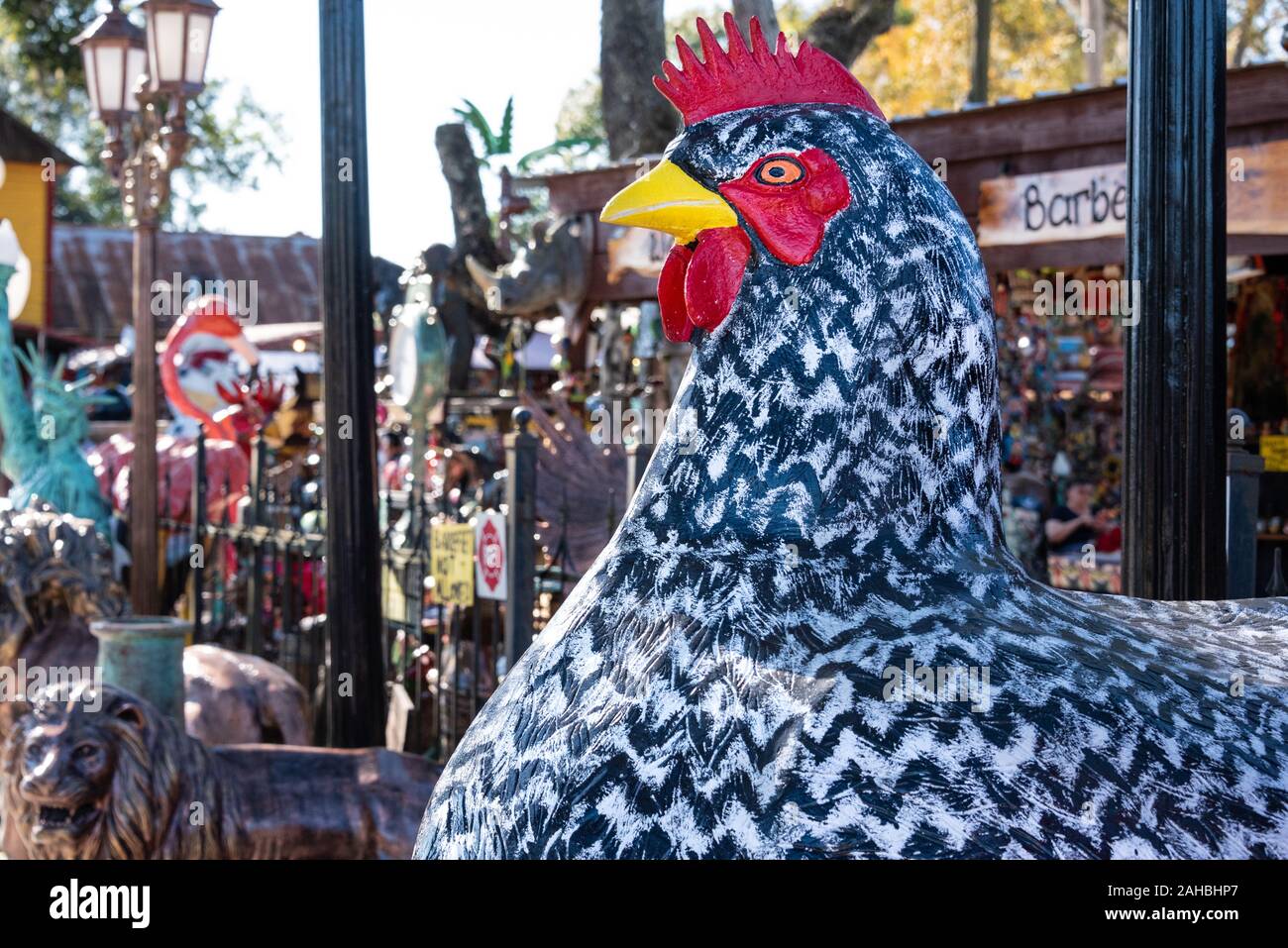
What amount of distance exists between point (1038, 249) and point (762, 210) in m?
5.74

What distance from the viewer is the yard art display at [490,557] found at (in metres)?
5.61

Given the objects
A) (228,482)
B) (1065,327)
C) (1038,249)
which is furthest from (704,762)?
(1065,327)

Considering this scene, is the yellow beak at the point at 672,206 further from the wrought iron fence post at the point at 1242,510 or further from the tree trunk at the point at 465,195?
the tree trunk at the point at 465,195

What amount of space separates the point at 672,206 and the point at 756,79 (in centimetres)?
27

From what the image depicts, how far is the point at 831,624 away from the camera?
6.02 feet

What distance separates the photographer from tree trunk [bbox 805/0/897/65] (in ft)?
37.1

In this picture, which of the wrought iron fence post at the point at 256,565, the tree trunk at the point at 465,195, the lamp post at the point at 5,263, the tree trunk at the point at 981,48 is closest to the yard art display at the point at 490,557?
the wrought iron fence post at the point at 256,565

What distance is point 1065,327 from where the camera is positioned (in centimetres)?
1187

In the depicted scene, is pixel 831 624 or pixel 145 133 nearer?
pixel 831 624

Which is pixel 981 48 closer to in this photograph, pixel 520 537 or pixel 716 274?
pixel 520 537

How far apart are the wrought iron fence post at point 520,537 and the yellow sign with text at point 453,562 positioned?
74 centimetres

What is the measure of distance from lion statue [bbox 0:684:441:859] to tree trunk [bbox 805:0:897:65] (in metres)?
8.49

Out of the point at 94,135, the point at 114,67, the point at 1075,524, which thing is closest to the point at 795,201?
the point at 1075,524

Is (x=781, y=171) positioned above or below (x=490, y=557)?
above
